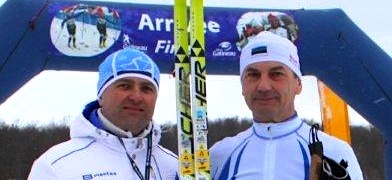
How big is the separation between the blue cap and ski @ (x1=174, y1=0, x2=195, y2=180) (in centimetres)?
20

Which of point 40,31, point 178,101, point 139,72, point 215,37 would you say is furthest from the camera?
point 215,37

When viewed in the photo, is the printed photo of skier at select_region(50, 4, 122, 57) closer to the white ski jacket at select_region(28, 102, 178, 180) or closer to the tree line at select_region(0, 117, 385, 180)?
the white ski jacket at select_region(28, 102, 178, 180)

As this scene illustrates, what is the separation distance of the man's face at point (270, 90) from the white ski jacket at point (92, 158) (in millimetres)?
498

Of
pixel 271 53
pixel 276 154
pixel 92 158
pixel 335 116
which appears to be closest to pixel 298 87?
pixel 271 53

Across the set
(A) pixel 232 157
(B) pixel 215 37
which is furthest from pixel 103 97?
(B) pixel 215 37

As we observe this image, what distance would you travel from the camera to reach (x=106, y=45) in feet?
18.9

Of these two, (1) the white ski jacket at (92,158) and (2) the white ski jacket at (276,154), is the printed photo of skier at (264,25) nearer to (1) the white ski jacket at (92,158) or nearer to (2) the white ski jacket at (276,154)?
(2) the white ski jacket at (276,154)

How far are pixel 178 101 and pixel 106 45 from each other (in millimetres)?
2438

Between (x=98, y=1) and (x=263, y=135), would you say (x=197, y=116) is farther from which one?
(x=98, y=1)

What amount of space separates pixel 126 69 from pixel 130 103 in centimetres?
18

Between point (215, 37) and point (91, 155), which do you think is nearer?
point (91, 155)

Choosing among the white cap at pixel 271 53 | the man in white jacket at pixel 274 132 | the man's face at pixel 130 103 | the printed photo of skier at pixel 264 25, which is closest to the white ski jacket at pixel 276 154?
the man in white jacket at pixel 274 132

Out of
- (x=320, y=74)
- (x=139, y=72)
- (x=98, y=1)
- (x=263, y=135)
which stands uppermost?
(x=98, y=1)

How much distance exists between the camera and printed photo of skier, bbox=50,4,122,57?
564cm
